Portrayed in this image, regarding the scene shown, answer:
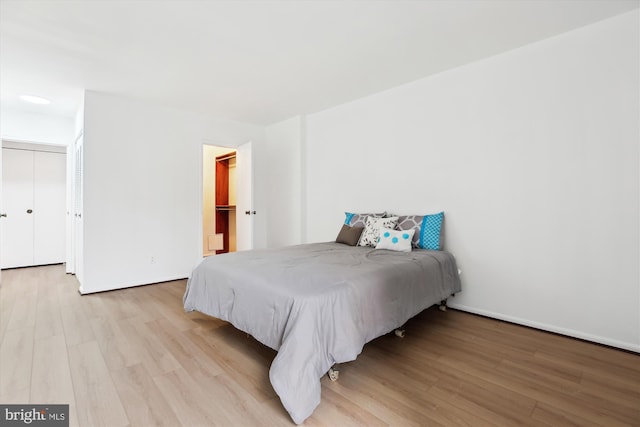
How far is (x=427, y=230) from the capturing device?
308cm

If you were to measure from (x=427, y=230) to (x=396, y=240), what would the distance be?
1.22ft

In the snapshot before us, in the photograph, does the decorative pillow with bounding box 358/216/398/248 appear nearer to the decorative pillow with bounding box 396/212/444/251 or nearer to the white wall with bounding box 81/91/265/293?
the decorative pillow with bounding box 396/212/444/251

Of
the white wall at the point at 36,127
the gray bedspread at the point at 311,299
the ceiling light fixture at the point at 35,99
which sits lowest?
the gray bedspread at the point at 311,299

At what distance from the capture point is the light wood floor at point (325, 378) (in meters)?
1.51

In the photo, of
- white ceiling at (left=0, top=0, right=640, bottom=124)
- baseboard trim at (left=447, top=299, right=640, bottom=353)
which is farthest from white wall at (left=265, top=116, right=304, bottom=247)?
baseboard trim at (left=447, top=299, right=640, bottom=353)

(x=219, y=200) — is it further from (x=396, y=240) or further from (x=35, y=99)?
(x=396, y=240)

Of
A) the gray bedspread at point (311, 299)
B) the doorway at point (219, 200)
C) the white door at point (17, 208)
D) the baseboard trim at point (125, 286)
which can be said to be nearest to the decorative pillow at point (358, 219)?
the gray bedspread at point (311, 299)

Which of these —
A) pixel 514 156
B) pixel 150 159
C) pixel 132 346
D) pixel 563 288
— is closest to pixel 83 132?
pixel 150 159

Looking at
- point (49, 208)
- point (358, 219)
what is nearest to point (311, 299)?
point (358, 219)

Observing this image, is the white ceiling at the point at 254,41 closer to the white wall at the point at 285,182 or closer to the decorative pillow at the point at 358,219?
the white wall at the point at 285,182

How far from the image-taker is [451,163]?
10.2ft

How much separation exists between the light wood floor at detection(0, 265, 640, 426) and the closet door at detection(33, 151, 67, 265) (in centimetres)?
317

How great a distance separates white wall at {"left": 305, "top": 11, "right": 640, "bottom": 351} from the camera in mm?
2232

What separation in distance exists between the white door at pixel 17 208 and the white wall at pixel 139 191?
8.77ft
